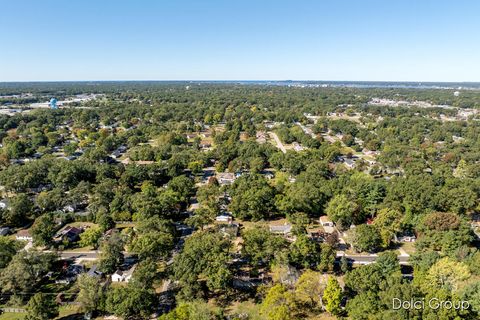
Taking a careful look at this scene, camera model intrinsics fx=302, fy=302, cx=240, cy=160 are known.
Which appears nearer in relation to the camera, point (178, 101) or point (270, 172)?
point (270, 172)

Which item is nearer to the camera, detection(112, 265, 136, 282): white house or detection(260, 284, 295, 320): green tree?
detection(260, 284, 295, 320): green tree

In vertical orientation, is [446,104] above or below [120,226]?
above

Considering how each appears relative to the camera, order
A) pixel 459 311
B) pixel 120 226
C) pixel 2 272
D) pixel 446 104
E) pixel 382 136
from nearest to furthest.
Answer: pixel 459 311 < pixel 2 272 < pixel 120 226 < pixel 382 136 < pixel 446 104

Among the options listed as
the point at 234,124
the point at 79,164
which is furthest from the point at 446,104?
the point at 79,164

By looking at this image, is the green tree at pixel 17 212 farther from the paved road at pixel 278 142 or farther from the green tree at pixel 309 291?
the paved road at pixel 278 142

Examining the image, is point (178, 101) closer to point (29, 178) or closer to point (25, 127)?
point (25, 127)

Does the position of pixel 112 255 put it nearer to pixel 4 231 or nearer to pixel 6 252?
pixel 6 252

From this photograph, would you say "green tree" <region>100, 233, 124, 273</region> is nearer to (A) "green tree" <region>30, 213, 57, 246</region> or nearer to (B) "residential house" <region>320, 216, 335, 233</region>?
(A) "green tree" <region>30, 213, 57, 246</region>

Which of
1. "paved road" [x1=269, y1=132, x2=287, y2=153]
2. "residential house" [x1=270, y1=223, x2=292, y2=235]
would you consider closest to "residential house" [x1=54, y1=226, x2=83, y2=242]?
"residential house" [x1=270, y1=223, x2=292, y2=235]

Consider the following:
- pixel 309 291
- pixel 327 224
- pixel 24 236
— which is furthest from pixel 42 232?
pixel 327 224

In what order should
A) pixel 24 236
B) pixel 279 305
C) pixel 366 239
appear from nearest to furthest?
pixel 279 305 → pixel 366 239 → pixel 24 236

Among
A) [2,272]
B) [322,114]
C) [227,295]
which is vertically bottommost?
[227,295]
